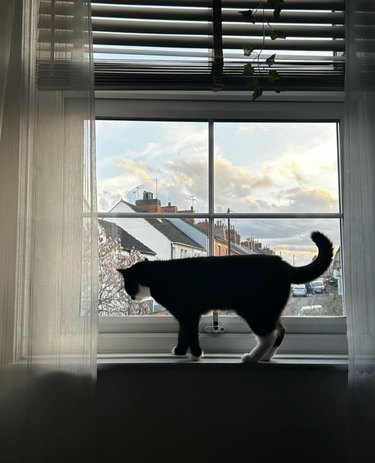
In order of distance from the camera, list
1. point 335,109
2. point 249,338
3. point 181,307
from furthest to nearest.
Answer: point 335,109
point 249,338
point 181,307

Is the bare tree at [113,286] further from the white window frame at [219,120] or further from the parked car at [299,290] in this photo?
the parked car at [299,290]

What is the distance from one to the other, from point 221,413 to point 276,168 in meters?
0.71

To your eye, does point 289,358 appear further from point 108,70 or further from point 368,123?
point 108,70

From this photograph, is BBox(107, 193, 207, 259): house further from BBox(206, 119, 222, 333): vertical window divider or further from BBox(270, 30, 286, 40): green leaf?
BBox(270, 30, 286, 40): green leaf

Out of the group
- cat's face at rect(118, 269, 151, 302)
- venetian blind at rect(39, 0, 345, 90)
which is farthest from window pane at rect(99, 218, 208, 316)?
venetian blind at rect(39, 0, 345, 90)

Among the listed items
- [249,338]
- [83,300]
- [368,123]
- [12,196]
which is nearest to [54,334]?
[83,300]

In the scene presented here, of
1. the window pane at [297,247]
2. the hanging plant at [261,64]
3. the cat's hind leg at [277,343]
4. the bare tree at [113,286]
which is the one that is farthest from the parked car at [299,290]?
the hanging plant at [261,64]

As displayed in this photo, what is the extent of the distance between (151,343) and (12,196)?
555 mm

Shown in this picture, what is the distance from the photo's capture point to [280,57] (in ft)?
4.85

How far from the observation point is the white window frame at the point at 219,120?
4.73ft

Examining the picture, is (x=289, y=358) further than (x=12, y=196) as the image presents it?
Yes

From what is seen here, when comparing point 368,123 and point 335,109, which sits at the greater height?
point 335,109

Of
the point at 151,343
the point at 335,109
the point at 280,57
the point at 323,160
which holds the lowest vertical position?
the point at 151,343

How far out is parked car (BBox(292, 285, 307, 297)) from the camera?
1.50 meters
